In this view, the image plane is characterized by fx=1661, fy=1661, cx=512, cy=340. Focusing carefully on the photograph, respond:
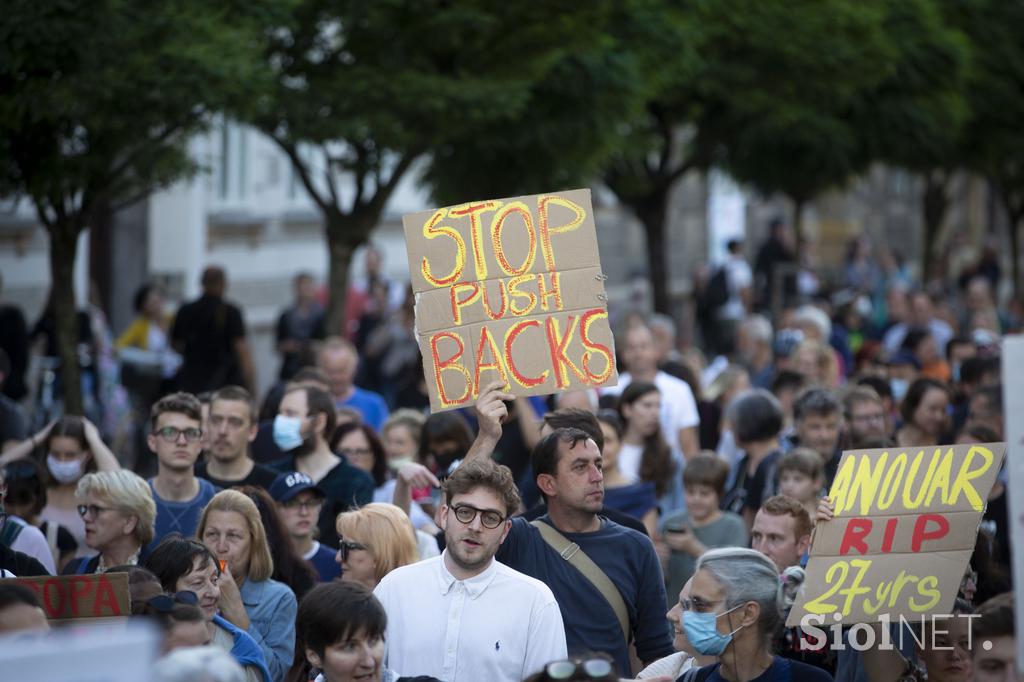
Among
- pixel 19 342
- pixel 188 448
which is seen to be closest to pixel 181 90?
pixel 188 448

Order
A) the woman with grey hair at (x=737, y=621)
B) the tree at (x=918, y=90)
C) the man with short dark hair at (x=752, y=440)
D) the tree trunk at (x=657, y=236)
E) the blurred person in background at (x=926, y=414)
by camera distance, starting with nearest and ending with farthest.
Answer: the woman with grey hair at (x=737, y=621), the man with short dark hair at (x=752, y=440), the blurred person in background at (x=926, y=414), the tree at (x=918, y=90), the tree trunk at (x=657, y=236)

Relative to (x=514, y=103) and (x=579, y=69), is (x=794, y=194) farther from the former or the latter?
(x=514, y=103)

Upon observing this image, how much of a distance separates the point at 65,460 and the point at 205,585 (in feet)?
8.79

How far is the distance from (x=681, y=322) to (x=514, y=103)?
17695mm

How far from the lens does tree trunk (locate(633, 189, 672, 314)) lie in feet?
68.4

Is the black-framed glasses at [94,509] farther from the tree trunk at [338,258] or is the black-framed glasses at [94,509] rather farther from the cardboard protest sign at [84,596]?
the tree trunk at [338,258]

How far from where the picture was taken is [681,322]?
29.5m

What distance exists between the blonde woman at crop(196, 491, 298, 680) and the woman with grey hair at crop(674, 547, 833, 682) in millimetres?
1696

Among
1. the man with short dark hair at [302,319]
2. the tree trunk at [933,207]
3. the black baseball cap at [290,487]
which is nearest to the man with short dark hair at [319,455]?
the black baseball cap at [290,487]

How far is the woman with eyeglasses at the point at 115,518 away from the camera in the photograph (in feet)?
21.2

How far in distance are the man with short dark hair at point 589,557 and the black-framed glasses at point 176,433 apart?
1783mm

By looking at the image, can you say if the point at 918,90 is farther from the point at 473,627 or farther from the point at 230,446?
the point at 473,627

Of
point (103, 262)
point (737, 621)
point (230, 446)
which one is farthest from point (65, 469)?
point (103, 262)

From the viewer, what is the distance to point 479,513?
17.3ft
